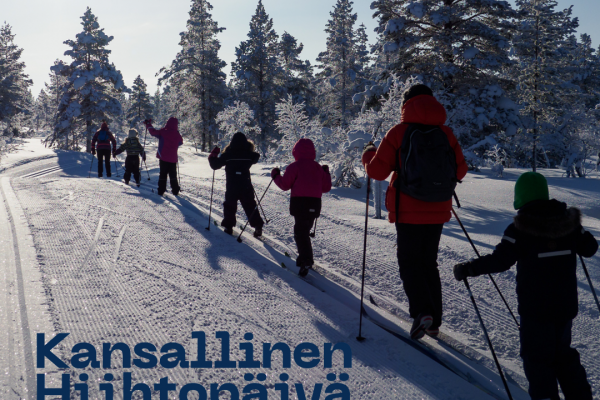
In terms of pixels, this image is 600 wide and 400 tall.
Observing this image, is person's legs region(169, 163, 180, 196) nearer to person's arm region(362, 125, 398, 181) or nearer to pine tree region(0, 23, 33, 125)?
person's arm region(362, 125, 398, 181)

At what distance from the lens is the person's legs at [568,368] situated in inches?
95.6

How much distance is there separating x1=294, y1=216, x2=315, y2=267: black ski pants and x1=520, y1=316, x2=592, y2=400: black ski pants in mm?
2842

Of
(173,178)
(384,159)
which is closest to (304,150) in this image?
(384,159)

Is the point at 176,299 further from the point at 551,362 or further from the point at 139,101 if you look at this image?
the point at 139,101

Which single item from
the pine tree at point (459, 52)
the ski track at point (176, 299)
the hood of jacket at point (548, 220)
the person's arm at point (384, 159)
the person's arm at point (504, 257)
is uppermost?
the pine tree at point (459, 52)

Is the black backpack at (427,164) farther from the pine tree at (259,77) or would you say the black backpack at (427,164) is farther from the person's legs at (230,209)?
the pine tree at (259,77)

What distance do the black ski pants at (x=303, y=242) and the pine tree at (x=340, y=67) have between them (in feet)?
89.4

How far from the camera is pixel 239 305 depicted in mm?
3902

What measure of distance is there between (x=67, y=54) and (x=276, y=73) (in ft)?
55.0

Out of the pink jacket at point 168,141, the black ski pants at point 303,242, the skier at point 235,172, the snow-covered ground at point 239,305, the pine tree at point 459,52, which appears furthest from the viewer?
the pine tree at point 459,52

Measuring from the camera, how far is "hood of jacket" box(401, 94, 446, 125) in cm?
314

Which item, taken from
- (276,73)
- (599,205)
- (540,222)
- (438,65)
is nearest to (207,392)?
(540,222)

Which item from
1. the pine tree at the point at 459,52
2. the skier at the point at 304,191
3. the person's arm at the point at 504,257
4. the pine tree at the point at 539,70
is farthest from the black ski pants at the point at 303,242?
the pine tree at the point at 539,70

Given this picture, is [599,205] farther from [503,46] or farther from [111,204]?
[111,204]
